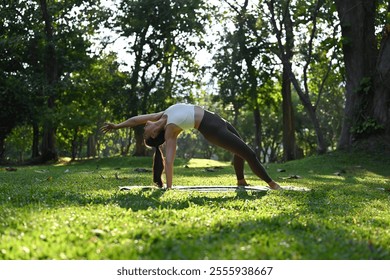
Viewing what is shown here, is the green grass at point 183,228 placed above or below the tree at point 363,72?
below

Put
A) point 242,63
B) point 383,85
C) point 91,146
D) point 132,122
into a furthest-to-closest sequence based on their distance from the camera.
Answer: point 91,146 < point 242,63 < point 383,85 < point 132,122

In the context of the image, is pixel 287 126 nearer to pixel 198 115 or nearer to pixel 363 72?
pixel 363 72

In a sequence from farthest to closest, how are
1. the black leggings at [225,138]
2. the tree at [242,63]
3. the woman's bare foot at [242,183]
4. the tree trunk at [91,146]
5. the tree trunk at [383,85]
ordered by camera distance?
1. the tree trunk at [91,146]
2. the tree at [242,63]
3. the tree trunk at [383,85]
4. the woman's bare foot at [242,183]
5. the black leggings at [225,138]

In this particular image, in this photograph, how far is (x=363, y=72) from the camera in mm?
21250

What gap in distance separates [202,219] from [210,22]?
32.0 m

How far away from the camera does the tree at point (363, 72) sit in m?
20.0

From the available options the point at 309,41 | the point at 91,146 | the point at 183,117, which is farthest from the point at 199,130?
the point at 91,146

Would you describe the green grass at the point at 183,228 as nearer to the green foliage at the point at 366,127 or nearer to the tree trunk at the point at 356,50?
the green foliage at the point at 366,127

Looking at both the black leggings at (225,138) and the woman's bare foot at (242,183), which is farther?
the woman's bare foot at (242,183)

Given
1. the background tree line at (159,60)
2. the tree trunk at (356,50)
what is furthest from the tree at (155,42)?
the tree trunk at (356,50)

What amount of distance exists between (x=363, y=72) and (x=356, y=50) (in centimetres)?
116

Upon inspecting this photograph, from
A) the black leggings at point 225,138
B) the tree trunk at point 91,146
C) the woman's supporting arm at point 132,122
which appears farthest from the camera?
the tree trunk at point 91,146

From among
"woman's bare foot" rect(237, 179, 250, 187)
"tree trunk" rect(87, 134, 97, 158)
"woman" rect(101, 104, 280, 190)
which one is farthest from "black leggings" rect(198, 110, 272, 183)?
"tree trunk" rect(87, 134, 97, 158)

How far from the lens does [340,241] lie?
372cm
